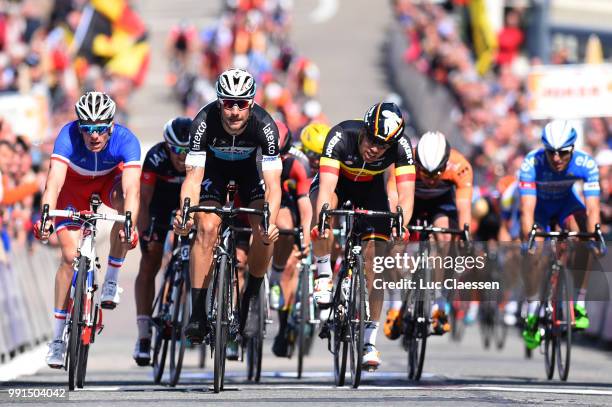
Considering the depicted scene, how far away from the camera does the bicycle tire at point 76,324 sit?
479 inches

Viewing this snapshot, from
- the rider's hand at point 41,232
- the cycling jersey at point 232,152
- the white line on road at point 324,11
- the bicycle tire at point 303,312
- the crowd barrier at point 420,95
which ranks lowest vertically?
the bicycle tire at point 303,312

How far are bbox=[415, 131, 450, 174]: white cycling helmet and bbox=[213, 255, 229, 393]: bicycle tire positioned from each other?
313cm

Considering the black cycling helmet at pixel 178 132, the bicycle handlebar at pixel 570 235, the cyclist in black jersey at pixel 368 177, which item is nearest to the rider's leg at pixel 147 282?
the black cycling helmet at pixel 178 132

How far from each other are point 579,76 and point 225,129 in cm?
1135

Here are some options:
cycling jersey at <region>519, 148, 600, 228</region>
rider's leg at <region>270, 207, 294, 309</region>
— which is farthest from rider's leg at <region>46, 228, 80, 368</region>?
cycling jersey at <region>519, 148, 600, 228</region>

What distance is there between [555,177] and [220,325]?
4441 mm

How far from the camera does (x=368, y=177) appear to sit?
44.0 feet

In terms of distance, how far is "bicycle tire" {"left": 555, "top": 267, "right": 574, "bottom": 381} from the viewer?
47.5ft

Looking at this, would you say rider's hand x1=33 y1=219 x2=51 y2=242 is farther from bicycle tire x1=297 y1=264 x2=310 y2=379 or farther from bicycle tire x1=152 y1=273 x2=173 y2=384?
bicycle tire x1=297 y1=264 x2=310 y2=379

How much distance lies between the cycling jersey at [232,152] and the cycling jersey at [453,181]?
8.88ft

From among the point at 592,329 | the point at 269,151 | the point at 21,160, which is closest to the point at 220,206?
the point at 269,151

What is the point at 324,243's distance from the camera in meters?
13.3

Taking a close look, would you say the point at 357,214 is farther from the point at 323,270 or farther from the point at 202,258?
the point at 202,258

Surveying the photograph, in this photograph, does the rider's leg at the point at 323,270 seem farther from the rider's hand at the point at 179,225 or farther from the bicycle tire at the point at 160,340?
the rider's hand at the point at 179,225
